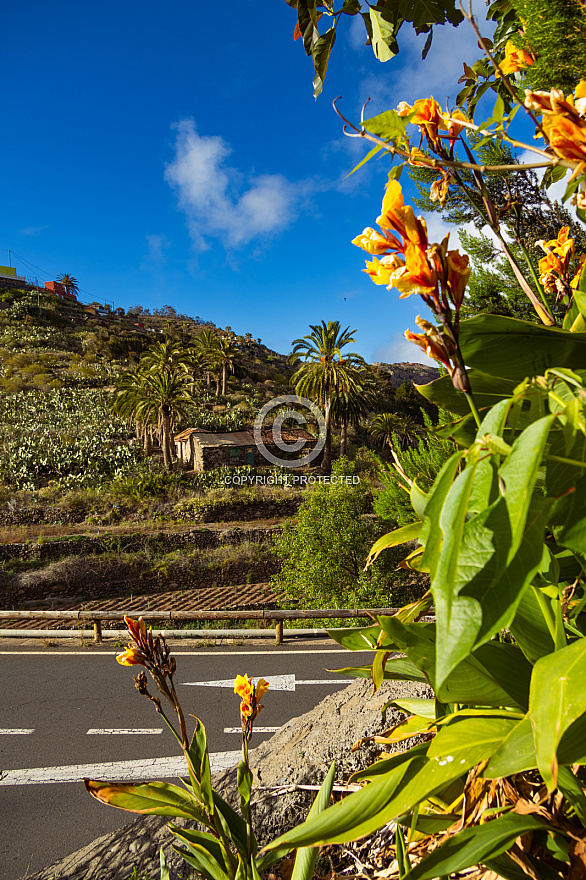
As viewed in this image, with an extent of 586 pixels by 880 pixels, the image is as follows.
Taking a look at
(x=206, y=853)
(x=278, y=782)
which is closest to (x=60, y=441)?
(x=278, y=782)

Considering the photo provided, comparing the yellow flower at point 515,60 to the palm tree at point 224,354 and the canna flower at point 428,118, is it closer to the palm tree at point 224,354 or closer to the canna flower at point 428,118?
the canna flower at point 428,118

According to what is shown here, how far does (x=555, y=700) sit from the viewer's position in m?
0.48

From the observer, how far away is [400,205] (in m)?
0.59

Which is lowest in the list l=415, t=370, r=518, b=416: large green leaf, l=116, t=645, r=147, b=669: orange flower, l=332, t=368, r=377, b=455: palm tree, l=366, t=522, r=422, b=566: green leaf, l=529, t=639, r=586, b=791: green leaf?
l=116, t=645, r=147, b=669: orange flower

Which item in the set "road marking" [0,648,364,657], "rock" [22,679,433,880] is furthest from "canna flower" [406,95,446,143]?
"road marking" [0,648,364,657]

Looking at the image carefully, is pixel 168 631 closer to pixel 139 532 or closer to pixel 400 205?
pixel 139 532

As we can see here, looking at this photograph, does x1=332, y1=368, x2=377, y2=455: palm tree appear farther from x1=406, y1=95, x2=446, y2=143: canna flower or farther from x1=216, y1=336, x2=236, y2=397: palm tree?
x1=406, y1=95, x2=446, y2=143: canna flower

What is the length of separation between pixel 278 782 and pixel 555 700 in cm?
158

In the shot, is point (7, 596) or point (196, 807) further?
point (7, 596)

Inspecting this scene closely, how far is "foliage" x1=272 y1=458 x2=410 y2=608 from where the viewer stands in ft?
38.1

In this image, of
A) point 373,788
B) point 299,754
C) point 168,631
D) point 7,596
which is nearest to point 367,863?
point 299,754

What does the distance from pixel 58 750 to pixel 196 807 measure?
5.56 metres

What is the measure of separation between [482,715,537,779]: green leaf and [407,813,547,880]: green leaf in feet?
0.41

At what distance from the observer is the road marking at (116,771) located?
478cm
